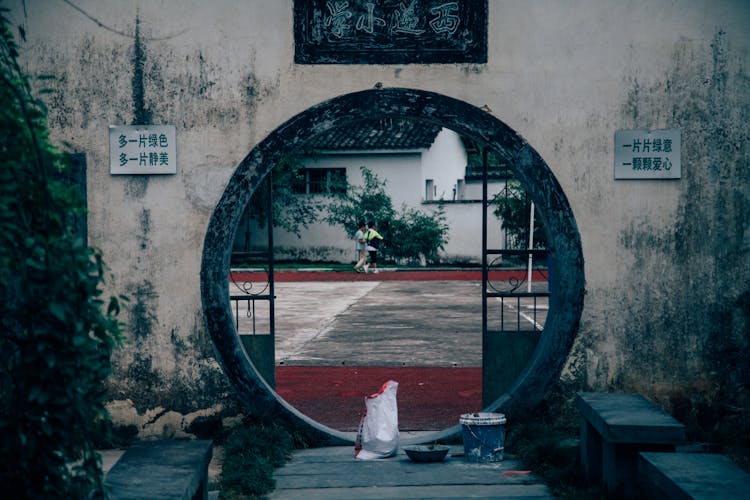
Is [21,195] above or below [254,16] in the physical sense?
below

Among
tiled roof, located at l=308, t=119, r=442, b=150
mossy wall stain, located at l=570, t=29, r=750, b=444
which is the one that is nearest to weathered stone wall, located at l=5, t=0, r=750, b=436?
mossy wall stain, located at l=570, t=29, r=750, b=444

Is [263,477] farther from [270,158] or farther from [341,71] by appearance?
[341,71]

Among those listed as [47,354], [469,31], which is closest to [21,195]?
[47,354]

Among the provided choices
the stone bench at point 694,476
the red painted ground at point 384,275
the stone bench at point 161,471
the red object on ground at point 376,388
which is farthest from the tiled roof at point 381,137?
the stone bench at point 694,476

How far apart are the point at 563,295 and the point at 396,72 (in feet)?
6.35

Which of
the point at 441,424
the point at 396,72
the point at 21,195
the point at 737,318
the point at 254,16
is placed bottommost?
the point at 441,424

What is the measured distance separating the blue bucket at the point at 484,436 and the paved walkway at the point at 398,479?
0.22 feet

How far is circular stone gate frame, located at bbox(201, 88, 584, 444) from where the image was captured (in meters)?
6.16

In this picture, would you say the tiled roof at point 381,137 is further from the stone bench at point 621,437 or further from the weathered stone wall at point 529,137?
the stone bench at point 621,437

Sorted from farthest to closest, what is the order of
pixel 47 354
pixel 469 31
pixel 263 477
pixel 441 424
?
pixel 441 424, pixel 469 31, pixel 263 477, pixel 47 354

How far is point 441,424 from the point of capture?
734cm

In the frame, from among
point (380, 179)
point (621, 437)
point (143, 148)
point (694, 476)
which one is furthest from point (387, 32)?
point (380, 179)

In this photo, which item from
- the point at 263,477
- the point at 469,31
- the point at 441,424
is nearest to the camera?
the point at 263,477

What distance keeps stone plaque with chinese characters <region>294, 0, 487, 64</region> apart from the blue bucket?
8.00 ft
